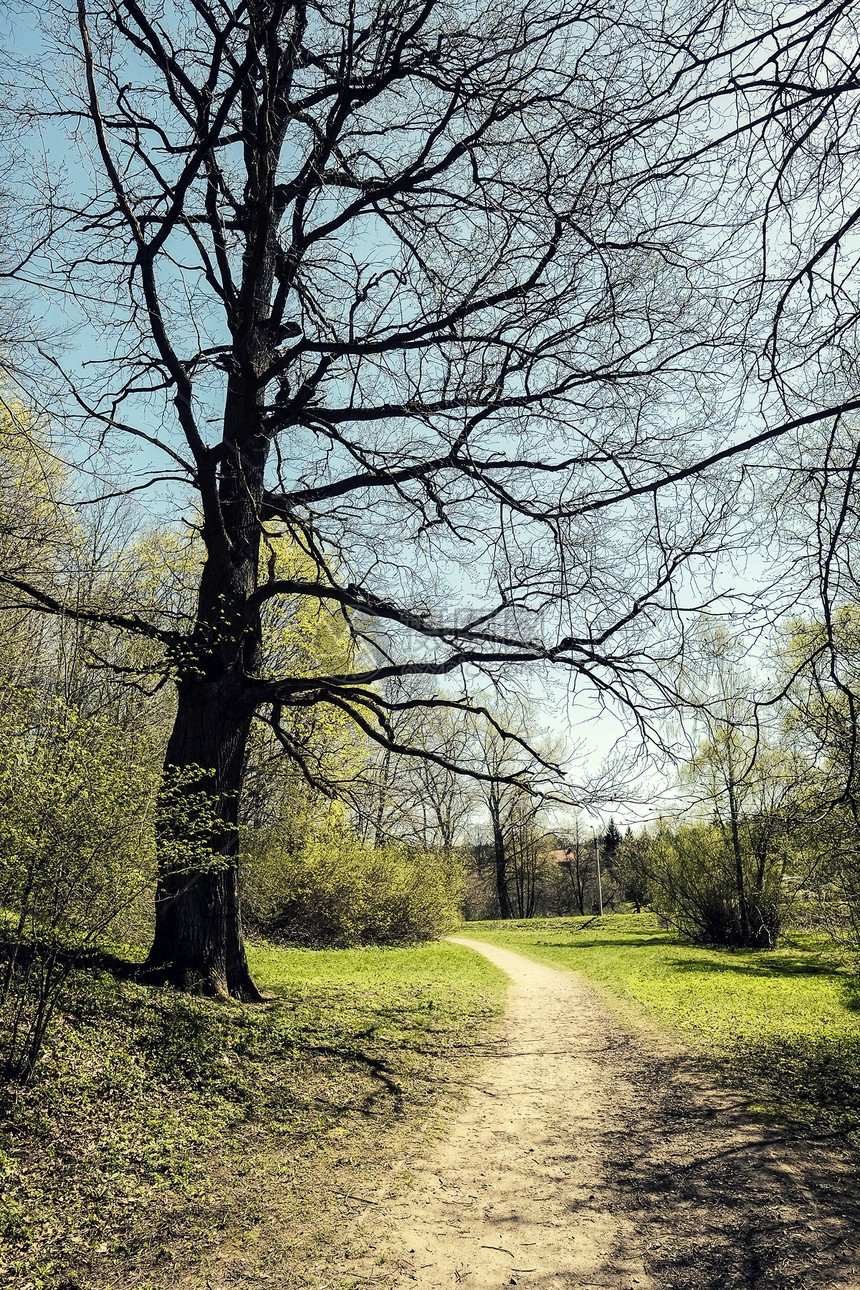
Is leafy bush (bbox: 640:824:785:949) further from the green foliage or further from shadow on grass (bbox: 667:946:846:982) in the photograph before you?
the green foliage

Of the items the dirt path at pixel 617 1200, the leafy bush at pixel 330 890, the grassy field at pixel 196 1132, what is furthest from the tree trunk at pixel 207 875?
the leafy bush at pixel 330 890

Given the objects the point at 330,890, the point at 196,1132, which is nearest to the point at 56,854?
the point at 196,1132

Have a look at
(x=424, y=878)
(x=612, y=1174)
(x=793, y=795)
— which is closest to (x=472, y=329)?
(x=793, y=795)

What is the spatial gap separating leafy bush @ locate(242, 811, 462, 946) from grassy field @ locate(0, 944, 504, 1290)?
25.2 ft

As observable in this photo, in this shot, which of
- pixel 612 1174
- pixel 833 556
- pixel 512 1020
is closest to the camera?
pixel 833 556

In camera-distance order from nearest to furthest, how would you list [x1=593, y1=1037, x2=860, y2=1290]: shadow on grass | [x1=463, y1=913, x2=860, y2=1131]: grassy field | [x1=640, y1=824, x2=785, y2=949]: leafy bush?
[x1=593, y1=1037, x2=860, y2=1290]: shadow on grass → [x1=463, y1=913, x2=860, y2=1131]: grassy field → [x1=640, y1=824, x2=785, y2=949]: leafy bush

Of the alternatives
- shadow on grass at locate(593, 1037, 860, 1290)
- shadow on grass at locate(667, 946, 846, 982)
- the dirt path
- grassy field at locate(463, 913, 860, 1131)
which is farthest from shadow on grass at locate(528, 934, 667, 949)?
shadow on grass at locate(593, 1037, 860, 1290)

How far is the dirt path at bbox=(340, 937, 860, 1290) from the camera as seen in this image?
3.53 metres

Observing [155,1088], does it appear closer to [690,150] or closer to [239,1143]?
[239,1143]

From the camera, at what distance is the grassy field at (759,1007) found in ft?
19.9

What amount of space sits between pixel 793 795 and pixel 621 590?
2215 mm

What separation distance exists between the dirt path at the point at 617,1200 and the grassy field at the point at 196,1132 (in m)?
0.49

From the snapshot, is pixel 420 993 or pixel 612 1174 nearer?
pixel 612 1174

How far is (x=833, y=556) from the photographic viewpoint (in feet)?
9.70
